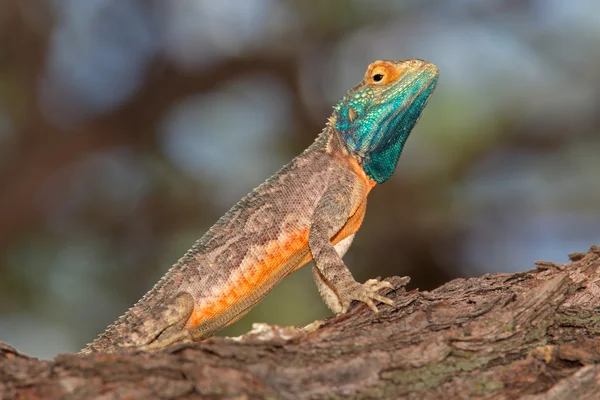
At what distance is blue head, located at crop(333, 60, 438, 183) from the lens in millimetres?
6605

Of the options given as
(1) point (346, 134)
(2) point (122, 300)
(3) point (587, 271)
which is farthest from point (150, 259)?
(3) point (587, 271)

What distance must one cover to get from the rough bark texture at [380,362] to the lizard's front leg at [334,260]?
0.42 metres

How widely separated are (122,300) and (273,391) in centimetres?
791

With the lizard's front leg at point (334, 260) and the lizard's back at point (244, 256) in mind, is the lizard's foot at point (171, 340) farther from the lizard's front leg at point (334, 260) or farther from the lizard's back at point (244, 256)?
the lizard's front leg at point (334, 260)

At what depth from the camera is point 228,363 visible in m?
3.73

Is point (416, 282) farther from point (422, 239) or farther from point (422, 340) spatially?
point (422, 340)

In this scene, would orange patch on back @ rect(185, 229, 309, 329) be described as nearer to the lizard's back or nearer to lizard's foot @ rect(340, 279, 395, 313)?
the lizard's back

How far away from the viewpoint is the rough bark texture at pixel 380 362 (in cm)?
358

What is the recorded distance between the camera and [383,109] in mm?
6637

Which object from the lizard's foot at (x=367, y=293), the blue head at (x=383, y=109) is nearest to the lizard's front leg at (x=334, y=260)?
the lizard's foot at (x=367, y=293)

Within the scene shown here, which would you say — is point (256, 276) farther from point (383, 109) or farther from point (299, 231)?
point (383, 109)

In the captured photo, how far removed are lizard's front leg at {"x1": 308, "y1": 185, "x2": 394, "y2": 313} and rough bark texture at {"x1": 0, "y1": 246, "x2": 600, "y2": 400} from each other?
423 mm

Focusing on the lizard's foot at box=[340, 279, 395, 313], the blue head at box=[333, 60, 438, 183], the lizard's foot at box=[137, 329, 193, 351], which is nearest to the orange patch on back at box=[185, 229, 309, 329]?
the lizard's foot at box=[137, 329, 193, 351]

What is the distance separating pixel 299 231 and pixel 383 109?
5.17 ft
